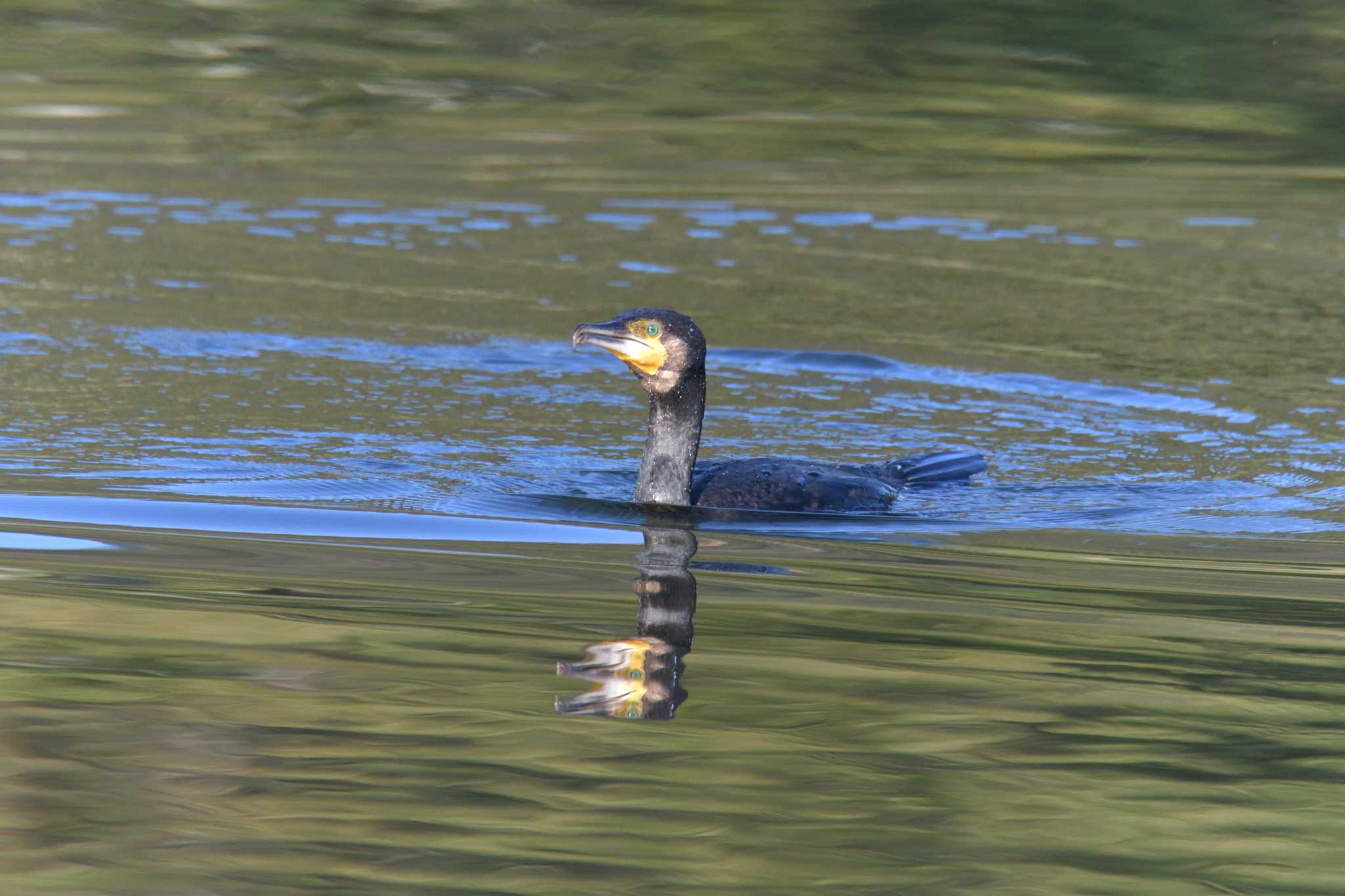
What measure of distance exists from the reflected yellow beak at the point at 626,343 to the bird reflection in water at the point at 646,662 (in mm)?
1283

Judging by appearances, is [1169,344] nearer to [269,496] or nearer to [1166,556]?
[1166,556]

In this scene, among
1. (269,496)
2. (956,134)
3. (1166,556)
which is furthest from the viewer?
(956,134)

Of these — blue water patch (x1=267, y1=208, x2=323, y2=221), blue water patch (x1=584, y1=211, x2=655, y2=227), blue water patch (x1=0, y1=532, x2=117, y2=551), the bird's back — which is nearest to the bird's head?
the bird's back

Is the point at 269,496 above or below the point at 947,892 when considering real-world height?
below

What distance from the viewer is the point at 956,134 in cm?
1966

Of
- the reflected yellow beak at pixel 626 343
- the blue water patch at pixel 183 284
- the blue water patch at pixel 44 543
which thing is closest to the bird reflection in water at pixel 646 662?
the reflected yellow beak at pixel 626 343

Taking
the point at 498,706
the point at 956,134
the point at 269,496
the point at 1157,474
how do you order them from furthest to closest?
the point at 956,134 → the point at 1157,474 → the point at 269,496 → the point at 498,706

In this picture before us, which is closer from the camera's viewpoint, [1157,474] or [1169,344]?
[1157,474]

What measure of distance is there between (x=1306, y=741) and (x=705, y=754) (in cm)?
136

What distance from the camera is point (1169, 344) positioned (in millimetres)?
11383

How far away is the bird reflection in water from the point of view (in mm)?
4352

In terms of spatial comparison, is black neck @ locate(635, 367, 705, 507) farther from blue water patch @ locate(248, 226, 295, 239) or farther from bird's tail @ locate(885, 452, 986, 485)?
blue water patch @ locate(248, 226, 295, 239)

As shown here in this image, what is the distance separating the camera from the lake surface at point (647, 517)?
144 inches

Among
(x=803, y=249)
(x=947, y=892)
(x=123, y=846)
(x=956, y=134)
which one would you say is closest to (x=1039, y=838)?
(x=947, y=892)
